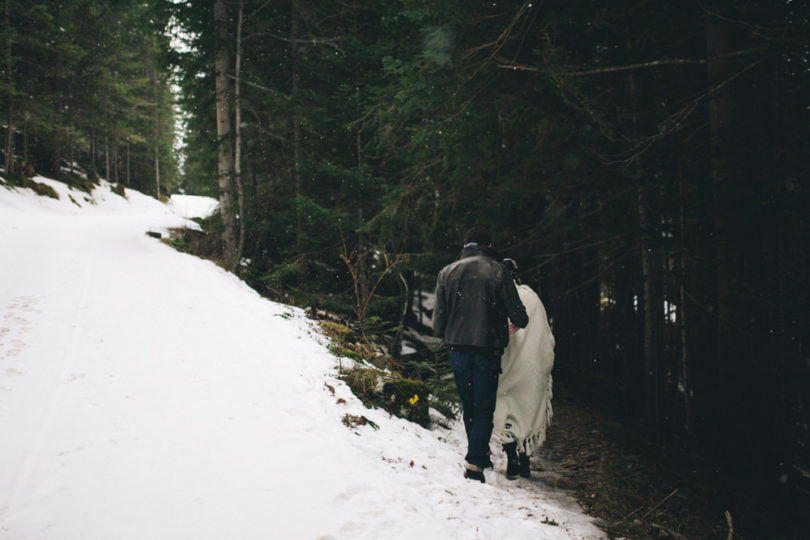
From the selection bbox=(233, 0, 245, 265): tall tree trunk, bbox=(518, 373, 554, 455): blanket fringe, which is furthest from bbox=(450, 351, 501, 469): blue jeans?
bbox=(233, 0, 245, 265): tall tree trunk

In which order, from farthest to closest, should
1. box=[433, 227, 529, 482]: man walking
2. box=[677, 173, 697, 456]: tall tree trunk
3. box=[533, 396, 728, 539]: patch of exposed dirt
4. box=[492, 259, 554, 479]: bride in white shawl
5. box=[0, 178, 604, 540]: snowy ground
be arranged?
box=[677, 173, 697, 456]: tall tree trunk → box=[492, 259, 554, 479]: bride in white shawl → box=[433, 227, 529, 482]: man walking → box=[533, 396, 728, 539]: patch of exposed dirt → box=[0, 178, 604, 540]: snowy ground

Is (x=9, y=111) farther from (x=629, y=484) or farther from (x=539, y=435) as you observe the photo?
(x=629, y=484)

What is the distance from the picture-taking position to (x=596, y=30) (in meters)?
5.81

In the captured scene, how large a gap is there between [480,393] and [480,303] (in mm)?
837

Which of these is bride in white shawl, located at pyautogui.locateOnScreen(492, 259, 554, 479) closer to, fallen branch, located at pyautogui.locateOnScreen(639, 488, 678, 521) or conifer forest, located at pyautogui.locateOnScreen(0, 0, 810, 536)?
fallen branch, located at pyautogui.locateOnScreen(639, 488, 678, 521)

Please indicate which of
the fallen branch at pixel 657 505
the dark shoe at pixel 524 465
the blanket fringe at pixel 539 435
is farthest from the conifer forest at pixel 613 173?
the dark shoe at pixel 524 465

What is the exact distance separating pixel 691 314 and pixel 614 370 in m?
4.03

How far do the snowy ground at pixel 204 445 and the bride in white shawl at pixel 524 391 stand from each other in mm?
331

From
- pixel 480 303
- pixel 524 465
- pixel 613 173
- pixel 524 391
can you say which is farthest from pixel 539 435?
pixel 613 173

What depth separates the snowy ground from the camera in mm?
2312

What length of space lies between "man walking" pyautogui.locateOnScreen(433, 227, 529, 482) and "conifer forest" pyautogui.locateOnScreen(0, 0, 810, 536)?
2.18 metres

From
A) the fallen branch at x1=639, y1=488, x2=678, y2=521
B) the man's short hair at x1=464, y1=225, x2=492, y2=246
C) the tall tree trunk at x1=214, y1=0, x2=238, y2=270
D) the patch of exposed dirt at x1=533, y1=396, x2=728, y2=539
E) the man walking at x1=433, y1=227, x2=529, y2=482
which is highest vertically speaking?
the tall tree trunk at x1=214, y1=0, x2=238, y2=270

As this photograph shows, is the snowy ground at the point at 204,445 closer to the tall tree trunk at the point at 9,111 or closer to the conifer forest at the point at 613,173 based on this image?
the conifer forest at the point at 613,173

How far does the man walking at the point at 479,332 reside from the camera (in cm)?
364
